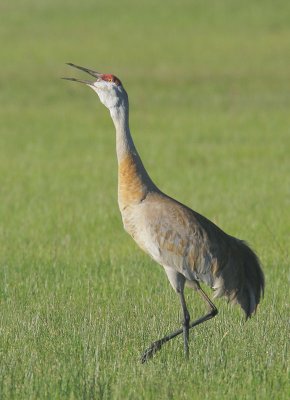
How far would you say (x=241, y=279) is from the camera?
746 cm

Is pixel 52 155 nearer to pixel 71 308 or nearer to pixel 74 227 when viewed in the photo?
pixel 74 227

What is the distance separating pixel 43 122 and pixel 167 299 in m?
17.8

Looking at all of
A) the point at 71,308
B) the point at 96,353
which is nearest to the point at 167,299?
the point at 71,308

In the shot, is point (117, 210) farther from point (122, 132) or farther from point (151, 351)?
point (151, 351)

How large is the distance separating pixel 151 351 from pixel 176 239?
2.64 ft

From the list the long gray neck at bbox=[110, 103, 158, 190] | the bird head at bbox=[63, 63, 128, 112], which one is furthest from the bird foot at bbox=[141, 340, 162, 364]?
the bird head at bbox=[63, 63, 128, 112]

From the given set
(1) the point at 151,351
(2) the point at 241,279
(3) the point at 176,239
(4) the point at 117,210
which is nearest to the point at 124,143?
(3) the point at 176,239

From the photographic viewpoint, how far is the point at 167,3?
54.9 meters

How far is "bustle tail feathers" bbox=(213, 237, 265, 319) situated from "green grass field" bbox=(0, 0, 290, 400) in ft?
0.67

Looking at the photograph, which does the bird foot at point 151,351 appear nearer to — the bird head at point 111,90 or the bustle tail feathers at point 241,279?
the bustle tail feathers at point 241,279

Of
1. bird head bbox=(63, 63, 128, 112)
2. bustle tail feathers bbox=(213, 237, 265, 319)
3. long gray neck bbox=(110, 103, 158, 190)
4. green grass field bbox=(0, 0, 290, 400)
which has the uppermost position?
bird head bbox=(63, 63, 128, 112)

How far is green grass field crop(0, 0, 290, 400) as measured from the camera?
6445 mm

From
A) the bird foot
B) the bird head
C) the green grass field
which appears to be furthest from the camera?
the bird head

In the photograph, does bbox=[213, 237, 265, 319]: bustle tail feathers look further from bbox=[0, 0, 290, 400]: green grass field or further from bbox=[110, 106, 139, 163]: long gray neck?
bbox=[110, 106, 139, 163]: long gray neck
